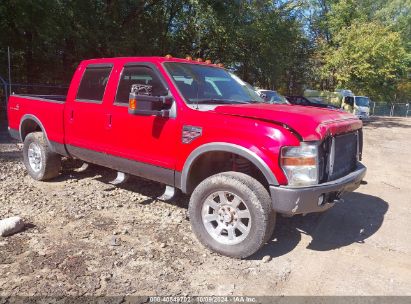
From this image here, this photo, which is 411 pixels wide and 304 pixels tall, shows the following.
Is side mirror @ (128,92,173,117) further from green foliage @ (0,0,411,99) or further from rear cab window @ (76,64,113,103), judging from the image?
green foliage @ (0,0,411,99)

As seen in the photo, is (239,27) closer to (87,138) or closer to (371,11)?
(87,138)

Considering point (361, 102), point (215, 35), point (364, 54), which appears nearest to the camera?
point (215, 35)

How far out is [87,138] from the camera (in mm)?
5207

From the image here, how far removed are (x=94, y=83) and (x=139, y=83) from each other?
2.97 ft

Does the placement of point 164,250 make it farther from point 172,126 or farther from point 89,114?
point 89,114

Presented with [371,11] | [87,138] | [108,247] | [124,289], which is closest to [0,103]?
[87,138]

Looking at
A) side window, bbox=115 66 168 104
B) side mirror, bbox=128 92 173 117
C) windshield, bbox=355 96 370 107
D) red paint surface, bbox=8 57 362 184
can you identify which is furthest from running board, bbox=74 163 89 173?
windshield, bbox=355 96 370 107

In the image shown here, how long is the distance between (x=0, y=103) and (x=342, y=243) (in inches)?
474

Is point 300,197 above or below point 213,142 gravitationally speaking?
below

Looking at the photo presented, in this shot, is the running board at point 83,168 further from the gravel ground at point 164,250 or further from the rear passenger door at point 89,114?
the rear passenger door at point 89,114

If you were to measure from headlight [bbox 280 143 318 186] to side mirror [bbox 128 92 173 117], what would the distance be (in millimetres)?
1467

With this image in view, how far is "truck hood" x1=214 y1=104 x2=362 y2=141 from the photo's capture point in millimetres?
3525

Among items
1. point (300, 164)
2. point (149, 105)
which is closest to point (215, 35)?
point (149, 105)

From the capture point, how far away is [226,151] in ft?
12.4
